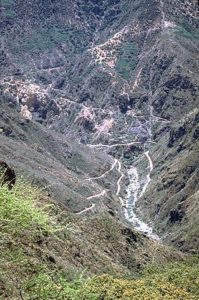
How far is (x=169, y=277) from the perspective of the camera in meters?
68.1

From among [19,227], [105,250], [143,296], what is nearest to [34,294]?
[19,227]

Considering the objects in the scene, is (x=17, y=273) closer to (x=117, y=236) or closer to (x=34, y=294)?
(x=34, y=294)

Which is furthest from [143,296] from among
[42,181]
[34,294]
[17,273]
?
[42,181]

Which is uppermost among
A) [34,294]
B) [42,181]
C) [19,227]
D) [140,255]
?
[19,227]

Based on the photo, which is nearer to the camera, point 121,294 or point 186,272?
point 121,294

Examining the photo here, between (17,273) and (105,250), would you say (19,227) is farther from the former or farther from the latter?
(105,250)

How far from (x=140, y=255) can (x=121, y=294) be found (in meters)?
74.9

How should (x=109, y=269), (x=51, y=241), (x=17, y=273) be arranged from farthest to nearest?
(x=109, y=269)
(x=51, y=241)
(x=17, y=273)

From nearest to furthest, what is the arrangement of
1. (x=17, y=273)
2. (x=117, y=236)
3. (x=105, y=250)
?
(x=17, y=273)
(x=105, y=250)
(x=117, y=236)

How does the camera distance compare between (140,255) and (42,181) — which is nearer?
(140,255)

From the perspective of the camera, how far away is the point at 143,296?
46.8 m

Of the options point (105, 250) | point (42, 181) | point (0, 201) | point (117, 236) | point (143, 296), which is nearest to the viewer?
point (0, 201)

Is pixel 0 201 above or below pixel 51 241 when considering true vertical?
above

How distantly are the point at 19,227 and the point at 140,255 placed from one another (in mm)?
104954
